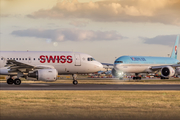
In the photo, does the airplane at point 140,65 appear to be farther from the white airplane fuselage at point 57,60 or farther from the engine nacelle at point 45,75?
the engine nacelle at point 45,75

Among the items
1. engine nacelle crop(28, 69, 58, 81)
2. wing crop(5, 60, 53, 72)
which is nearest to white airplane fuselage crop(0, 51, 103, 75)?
wing crop(5, 60, 53, 72)

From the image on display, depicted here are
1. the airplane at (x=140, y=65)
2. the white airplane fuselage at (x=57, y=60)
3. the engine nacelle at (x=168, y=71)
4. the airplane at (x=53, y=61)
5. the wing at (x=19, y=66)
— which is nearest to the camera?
the wing at (x=19, y=66)

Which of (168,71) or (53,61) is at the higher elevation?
(53,61)

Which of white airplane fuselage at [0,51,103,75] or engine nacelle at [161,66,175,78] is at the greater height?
white airplane fuselage at [0,51,103,75]

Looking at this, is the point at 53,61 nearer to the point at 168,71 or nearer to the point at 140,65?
the point at 140,65

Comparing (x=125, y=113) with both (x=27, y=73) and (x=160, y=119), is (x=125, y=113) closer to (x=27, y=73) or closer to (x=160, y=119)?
(x=160, y=119)

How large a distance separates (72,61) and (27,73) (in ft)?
21.6

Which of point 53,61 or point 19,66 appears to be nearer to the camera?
point 19,66

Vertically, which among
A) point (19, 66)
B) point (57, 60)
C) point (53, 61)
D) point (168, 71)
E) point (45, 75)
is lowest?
point (45, 75)

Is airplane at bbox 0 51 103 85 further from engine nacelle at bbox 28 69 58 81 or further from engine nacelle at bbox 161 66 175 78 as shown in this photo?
engine nacelle at bbox 161 66 175 78

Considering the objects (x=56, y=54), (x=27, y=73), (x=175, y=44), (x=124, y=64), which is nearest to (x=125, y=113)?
(x=27, y=73)

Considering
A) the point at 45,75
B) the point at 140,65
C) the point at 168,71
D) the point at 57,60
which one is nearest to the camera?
the point at 45,75

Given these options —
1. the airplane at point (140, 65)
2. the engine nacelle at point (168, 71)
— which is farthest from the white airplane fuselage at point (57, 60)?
the engine nacelle at point (168, 71)

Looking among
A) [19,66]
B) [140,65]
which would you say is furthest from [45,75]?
[140,65]
